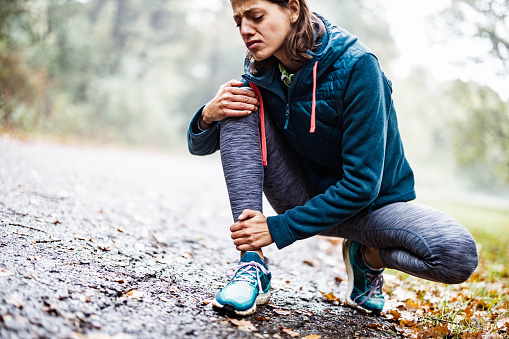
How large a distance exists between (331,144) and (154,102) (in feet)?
51.3

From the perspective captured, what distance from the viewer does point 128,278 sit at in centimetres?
177

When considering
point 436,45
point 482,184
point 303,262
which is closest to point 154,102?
point 436,45

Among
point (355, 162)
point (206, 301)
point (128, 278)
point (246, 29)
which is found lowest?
point (206, 301)

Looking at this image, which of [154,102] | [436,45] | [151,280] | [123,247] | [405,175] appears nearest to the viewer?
[151,280]

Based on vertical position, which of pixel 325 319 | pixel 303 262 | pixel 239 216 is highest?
pixel 239 216

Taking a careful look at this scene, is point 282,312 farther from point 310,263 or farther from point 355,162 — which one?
point 310,263

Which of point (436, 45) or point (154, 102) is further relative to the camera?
point (154, 102)

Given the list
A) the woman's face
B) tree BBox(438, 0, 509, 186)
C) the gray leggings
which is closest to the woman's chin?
the woman's face

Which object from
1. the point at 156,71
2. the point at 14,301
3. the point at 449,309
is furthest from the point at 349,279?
the point at 156,71

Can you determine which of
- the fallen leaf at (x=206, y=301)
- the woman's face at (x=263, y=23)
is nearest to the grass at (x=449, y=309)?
the fallen leaf at (x=206, y=301)

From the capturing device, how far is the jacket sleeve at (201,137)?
2020 mm

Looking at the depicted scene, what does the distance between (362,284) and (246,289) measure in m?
0.73

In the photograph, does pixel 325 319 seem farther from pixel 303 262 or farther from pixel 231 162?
pixel 303 262

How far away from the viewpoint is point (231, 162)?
187cm
